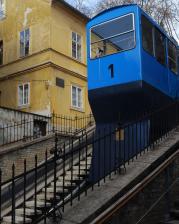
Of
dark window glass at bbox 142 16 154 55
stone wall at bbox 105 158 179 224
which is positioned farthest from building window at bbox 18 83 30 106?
stone wall at bbox 105 158 179 224

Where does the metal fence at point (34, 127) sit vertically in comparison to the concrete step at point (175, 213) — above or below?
above

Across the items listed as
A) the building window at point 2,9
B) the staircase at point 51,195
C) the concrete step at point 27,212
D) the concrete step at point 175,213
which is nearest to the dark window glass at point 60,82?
the building window at point 2,9

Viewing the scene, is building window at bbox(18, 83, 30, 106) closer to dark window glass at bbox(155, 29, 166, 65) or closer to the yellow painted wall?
the yellow painted wall

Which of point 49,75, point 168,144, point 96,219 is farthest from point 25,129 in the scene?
point 96,219

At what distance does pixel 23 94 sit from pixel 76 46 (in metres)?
3.89

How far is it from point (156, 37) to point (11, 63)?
12520 mm

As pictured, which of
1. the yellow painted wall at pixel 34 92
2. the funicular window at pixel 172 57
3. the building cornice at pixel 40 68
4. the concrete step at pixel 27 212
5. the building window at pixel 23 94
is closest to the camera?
the concrete step at pixel 27 212

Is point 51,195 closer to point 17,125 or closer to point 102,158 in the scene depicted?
point 102,158

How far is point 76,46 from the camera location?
21.6m

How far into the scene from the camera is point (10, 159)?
43.0ft

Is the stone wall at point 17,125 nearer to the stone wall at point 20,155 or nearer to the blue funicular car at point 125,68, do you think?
the stone wall at point 20,155

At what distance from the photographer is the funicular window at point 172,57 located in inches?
452

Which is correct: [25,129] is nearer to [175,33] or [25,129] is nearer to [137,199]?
[137,199]

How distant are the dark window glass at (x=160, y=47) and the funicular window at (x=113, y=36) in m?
1.06
